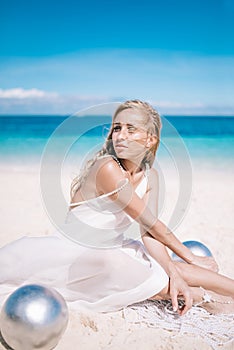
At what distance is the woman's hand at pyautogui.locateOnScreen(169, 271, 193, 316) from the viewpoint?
3070 mm

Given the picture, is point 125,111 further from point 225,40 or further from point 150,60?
point 150,60

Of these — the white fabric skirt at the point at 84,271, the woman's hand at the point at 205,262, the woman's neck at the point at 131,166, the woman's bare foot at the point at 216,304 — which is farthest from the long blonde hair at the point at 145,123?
the woman's bare foot at the point at 216,304

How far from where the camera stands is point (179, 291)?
10.3ft

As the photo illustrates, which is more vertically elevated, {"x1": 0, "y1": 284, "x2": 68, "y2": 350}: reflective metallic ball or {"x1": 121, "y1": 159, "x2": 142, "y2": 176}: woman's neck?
{"x1": 121, "y1": 159, "x2": 142, "y2": 176}: woman's neck

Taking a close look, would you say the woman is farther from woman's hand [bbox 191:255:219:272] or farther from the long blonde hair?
woman's hand [bbox 191:255:219:272]

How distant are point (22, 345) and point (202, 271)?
57.2 inches

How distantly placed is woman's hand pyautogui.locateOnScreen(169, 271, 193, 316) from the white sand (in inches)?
7.9

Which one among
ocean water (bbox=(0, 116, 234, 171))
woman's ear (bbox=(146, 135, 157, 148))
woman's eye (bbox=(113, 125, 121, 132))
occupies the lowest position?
ocean water (bbox=(0, 116, 234, 171))

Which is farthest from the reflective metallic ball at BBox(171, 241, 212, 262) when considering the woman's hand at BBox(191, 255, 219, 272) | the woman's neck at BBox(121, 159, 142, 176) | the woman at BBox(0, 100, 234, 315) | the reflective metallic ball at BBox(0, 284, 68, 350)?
the reflective metallic ball at BBox(0, 284, 68, 350)

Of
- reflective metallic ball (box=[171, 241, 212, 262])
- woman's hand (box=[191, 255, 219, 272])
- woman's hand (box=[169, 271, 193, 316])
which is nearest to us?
woman's hand (box=[169, 271, 193, 316])

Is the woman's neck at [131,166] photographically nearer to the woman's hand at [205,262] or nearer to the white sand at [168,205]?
the woman's hand at [205,262]

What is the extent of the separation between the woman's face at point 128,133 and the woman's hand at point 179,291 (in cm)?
98

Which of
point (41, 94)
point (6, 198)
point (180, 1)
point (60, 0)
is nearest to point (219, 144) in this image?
point (180, 1)

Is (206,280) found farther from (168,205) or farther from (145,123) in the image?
(168,205)
